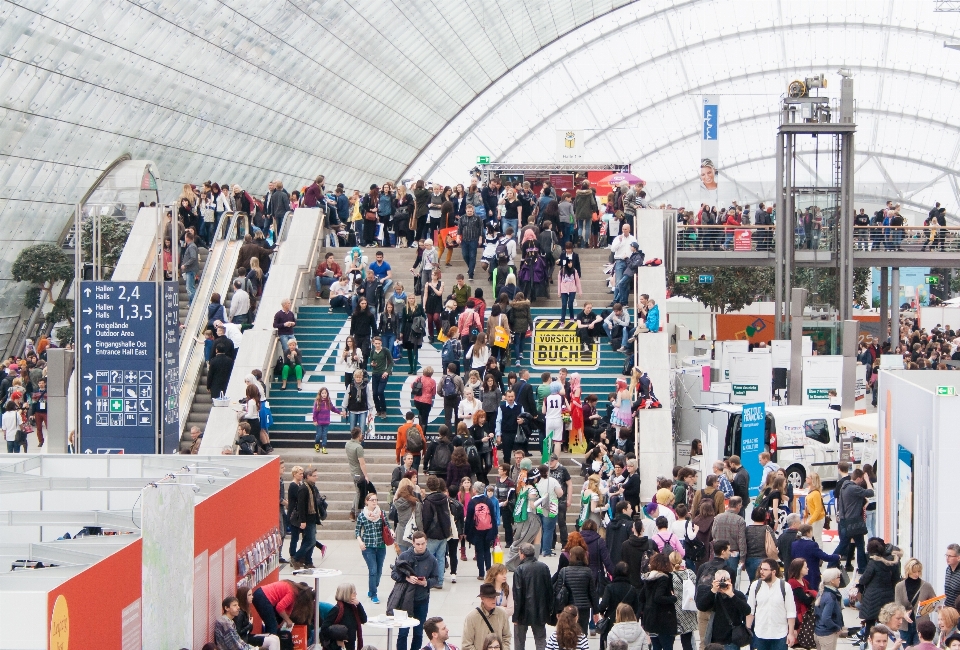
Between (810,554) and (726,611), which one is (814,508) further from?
(726,611)

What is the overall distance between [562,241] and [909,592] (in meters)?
15.9

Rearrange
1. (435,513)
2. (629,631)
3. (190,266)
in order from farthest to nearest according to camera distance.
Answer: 1. (190,266)
2. (435,513)
3. (629,631)

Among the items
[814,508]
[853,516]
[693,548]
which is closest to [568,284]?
[814,508]

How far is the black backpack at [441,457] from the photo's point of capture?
18.6 metres

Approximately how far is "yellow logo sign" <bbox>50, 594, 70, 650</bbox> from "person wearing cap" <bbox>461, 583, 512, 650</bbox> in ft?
11.9

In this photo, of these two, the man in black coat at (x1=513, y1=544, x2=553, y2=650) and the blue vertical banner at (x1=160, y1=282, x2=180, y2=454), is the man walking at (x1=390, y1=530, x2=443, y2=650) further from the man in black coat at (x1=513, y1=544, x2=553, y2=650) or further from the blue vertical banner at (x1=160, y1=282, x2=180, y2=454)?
the blue vertical banner at (x1=160, y1=282, x2=180, y2=454)

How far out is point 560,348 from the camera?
24156mm

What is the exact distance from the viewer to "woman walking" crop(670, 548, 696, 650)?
12.7 m

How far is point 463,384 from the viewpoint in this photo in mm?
21391

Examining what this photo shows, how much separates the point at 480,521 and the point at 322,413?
5046 mm

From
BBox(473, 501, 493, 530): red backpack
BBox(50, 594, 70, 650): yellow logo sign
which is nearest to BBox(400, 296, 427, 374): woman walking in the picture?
BBox(473, 501, 493, 530): red backpack

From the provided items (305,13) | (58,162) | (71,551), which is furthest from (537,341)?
(305,13)

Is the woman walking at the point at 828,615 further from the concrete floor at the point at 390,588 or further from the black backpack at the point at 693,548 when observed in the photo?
the black backpack at the point at 693,548

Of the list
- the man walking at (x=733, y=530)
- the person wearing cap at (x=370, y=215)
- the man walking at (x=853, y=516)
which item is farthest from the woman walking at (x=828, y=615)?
the person wearing cap at (x=370, y=215)
